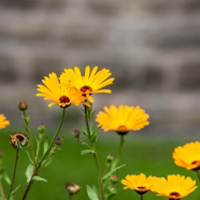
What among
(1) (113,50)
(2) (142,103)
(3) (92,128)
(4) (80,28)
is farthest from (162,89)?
(3) (92,128)

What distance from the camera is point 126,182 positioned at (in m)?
1.28

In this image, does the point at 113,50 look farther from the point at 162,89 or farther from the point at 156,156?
the point at 156,156

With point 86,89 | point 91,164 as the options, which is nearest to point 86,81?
point 86,89

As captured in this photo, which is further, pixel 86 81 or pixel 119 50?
pixel 119 50

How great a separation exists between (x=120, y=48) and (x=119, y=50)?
0.08 feet

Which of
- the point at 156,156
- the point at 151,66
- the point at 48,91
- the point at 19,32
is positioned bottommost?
the point at 156,156

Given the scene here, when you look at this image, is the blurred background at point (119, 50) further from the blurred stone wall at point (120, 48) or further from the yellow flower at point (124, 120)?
the yellow flower at point (124, 120)

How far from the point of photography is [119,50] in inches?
243

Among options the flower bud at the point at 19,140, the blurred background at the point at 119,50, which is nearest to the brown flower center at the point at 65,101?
the flower bud at the point at 19,140

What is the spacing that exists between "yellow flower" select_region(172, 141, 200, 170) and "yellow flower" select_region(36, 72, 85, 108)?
9.5 inches

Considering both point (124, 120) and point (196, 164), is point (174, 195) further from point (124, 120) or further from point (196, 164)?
point (124, 120)

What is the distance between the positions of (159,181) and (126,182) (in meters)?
0.07

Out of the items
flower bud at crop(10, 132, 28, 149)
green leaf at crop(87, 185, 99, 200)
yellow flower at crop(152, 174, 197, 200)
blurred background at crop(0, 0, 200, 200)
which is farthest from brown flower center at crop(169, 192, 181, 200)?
blurred background at crop(0, 0, 200, 200)

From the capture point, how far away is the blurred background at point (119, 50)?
615 centimetres
